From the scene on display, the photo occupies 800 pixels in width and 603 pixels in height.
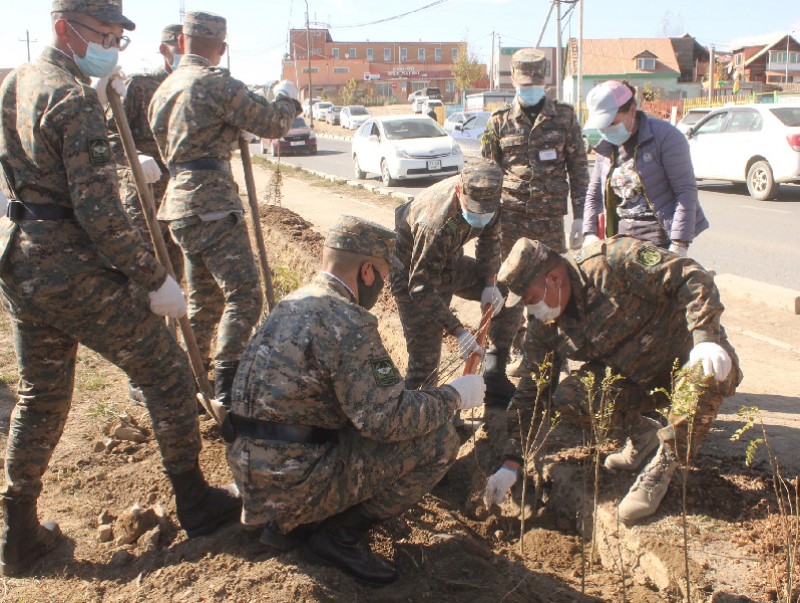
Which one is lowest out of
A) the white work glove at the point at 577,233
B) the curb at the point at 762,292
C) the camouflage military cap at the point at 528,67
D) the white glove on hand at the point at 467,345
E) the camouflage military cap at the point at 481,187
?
the curb at the point at 762,292

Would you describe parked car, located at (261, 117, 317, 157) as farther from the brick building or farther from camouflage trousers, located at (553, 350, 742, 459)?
the brick building

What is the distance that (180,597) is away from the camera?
2660 millimetres

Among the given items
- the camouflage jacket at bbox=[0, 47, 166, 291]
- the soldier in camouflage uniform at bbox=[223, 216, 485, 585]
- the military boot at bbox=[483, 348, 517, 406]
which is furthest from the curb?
the camouflage jacket at bbox=[0, 47, 166, 291]

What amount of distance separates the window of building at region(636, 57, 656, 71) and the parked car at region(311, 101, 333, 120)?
23.0 m

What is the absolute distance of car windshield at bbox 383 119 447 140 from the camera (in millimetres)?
17250

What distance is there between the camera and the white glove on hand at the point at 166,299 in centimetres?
297

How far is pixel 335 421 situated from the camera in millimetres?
2750

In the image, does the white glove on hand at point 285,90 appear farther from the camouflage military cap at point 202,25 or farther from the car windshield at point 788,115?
the car windshield at point 788,115

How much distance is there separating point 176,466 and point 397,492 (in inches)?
37.5

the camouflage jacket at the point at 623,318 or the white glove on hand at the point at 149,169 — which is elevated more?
the white glove on hand at the point at 149,169

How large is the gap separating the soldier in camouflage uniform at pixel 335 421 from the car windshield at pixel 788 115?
448 inches

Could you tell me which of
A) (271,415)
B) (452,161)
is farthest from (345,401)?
(452,161)

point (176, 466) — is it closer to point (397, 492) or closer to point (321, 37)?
point (397, 492)

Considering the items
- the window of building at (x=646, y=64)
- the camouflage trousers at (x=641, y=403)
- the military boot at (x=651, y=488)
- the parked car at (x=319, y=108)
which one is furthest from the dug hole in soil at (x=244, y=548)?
the window of building at (x=646, y=64)
